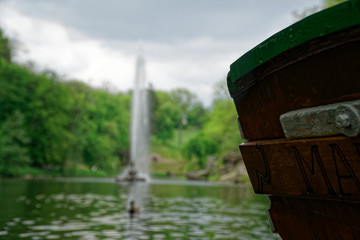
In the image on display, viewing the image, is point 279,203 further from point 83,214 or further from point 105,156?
point 105,156

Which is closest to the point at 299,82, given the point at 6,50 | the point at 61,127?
the point at 61,127

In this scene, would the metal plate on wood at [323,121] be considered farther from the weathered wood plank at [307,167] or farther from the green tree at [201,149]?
the green tree at [201,149]

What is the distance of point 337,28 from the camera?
209 centimetres

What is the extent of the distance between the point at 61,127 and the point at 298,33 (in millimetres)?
50763

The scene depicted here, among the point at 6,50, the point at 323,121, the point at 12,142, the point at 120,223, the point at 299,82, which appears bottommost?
the point at 120,223

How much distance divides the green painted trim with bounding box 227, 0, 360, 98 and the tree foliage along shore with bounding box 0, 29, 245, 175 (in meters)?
38.6

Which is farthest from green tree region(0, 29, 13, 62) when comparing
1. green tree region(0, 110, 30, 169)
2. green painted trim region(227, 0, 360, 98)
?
green painted trim region(227, 0, 360, 98)

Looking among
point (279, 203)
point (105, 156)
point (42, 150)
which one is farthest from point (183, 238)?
point (105, 156)

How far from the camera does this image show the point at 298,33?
2320 mm

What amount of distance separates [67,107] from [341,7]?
51492 millimetres

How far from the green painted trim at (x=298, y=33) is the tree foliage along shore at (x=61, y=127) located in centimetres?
3863

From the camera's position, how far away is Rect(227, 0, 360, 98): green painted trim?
2.02 meters

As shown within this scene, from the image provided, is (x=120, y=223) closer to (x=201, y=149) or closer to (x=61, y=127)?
(x=61, y=127)

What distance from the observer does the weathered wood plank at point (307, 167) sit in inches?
89.3
